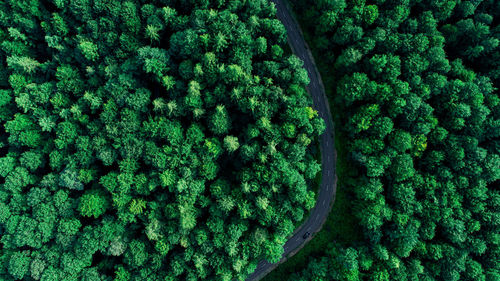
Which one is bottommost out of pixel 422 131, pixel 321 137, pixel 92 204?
pixel 92 204

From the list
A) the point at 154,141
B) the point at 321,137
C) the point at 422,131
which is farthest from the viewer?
the point at 321,137

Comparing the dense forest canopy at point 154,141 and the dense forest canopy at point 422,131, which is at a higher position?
the dense forest canopy at point 422,131

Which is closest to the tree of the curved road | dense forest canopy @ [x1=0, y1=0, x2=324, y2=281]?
dense forest canopy @ [x1=0, y1=0, x2=324, y2=281]

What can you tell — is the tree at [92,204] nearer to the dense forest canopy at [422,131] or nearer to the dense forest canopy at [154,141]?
the dense forest canopy at [154,141]

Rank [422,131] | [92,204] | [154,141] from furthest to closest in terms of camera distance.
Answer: [154,141], [92,204], [422,131]

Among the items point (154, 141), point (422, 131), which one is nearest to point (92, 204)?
point (154, 141)

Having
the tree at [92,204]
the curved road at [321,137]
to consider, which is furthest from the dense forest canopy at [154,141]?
the curved road at [321,137]

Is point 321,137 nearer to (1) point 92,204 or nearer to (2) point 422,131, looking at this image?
(2) point 422,131
